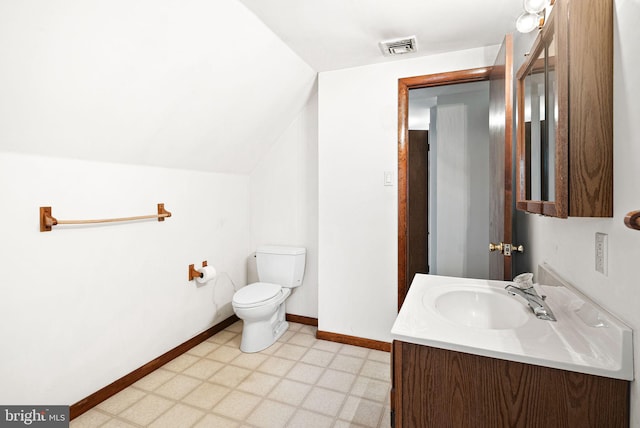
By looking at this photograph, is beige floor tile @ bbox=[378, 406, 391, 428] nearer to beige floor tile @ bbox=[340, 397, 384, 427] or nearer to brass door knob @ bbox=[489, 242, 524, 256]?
beige floor tile @ bbox=[340, 397, 384, 427]

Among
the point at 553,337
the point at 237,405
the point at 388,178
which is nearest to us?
the point at 553,337

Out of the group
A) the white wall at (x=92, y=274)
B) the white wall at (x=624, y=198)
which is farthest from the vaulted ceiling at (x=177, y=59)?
the white wall at (x=624, y=198)

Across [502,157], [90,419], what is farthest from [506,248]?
[90,419]

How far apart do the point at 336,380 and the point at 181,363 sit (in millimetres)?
1083

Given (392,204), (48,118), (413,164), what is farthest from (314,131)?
(48,118)

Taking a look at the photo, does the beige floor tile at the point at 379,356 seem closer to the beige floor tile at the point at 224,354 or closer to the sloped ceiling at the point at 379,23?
the beige floor tile at the point at 224,354

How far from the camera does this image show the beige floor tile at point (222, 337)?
2621 mm

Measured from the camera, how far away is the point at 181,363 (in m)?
2.27

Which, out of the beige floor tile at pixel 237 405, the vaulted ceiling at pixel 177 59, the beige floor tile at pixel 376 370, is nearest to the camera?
the vaulted ceiling at pixel 177 59

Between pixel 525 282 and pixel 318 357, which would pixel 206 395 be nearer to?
pixel 318 357

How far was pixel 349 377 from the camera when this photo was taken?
2.11 metres

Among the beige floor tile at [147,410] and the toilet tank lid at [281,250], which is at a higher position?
the toilet tank lid at [281,250]

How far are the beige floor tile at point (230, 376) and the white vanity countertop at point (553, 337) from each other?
1376 mm

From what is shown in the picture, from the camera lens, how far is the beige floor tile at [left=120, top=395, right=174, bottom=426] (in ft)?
5.60
